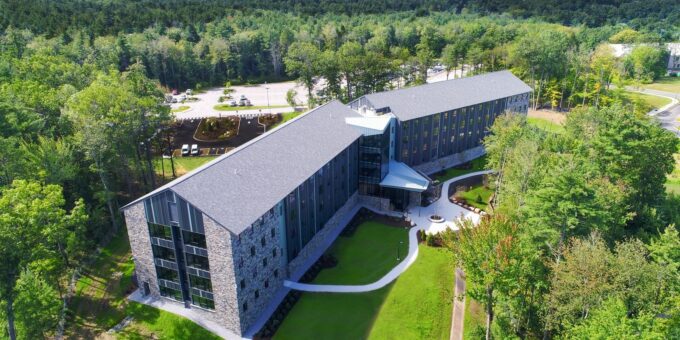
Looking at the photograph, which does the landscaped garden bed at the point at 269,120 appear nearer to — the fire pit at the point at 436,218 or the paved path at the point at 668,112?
the fire pit at the point at 436,218

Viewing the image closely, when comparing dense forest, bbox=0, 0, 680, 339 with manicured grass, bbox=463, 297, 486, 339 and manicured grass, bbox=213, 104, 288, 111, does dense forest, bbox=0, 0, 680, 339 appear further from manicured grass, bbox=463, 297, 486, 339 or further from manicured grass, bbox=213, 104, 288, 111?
manicured grass, bbox=213, 104, 288, 111

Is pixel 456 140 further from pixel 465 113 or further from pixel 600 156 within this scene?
pixel 600 156

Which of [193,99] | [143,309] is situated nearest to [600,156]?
[143,309]

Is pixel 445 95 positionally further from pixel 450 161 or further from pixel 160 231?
pixel 160 231

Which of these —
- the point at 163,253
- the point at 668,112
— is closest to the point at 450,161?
the point at 163,253

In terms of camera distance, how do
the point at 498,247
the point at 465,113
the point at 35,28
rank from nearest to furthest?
the point at 498,247 → the point at 465,113 → the point at 35,28

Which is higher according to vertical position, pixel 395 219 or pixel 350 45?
pixel 350 45

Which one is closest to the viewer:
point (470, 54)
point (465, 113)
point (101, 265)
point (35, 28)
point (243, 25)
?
point (101, 265)
